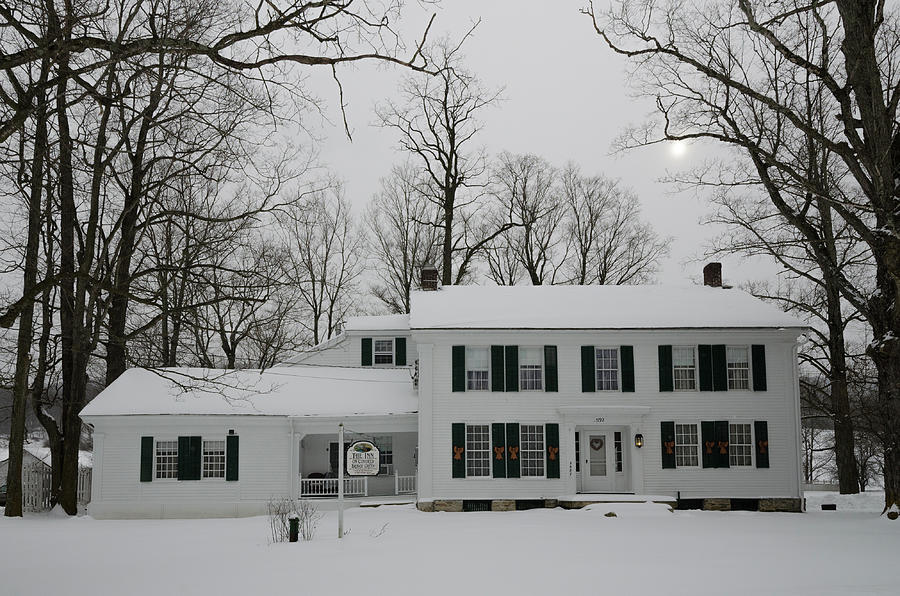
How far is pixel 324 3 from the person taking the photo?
247 inches

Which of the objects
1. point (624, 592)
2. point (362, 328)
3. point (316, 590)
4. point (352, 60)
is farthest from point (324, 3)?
point (362, 328)

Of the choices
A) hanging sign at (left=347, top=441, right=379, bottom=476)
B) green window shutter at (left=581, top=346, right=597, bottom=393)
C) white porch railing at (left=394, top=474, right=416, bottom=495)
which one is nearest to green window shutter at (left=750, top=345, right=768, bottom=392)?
green window shutter at (left=581, top=346, right=597, bottom=393)

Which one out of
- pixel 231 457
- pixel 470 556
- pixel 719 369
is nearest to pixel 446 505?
pixel 231 457

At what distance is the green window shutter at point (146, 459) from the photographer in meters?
22.2

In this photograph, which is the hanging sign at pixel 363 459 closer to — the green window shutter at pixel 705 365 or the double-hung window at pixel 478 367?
the double-hung window at pixel 478 367

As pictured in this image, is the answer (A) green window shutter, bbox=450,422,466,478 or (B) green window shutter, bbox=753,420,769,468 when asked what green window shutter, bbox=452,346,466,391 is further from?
(B) green window shutter, bbox=753,420,769,468

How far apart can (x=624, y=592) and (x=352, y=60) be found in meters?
7.45

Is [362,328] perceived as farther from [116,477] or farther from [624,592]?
[624,592]

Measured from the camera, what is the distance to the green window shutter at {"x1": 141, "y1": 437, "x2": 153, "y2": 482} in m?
22.2

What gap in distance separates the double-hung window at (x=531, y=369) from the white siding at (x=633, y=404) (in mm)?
284

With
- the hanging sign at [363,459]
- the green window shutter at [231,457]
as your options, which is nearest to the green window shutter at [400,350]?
the green window shutter at [231,457]

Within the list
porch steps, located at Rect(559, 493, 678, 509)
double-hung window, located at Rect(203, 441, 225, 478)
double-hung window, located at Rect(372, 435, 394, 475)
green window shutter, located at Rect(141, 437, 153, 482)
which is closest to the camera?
porch steps, located at Rect(559, 493, 678, 509)

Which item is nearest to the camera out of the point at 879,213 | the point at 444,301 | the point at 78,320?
the point at 879,213

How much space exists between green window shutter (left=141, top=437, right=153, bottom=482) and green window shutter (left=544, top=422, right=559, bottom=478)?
11211mm
